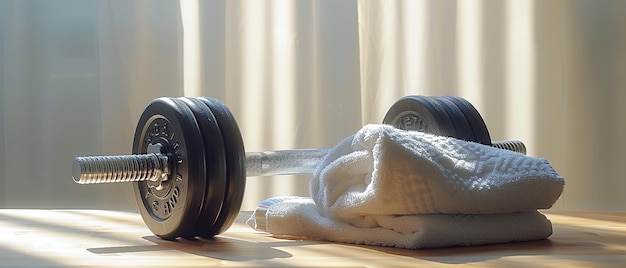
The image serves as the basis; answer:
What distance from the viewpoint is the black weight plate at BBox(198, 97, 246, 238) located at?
1011 millimetres

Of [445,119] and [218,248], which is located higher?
[445,119]

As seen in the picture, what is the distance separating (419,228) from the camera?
3.03 ft

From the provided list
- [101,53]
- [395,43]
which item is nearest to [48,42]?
[101,53]

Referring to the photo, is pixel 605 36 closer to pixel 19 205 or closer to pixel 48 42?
pixel 48 42

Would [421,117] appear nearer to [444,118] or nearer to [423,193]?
[444,118]

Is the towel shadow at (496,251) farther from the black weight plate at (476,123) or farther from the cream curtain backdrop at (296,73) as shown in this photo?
the cream curtain backdrop at (296,73)

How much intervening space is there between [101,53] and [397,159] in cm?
129

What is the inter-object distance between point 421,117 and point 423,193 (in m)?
0.38

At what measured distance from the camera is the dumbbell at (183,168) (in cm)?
100

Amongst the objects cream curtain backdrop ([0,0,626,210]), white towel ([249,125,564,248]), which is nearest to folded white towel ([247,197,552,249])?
white towel ([249,125,564,248])

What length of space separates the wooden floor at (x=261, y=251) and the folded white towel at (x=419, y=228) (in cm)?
1

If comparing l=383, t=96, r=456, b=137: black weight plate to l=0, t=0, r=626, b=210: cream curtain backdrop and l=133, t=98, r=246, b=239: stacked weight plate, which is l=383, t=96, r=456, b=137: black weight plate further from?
l=0, t=0, r=626, b=210: cream curtain backdrop

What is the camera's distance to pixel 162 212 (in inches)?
42.1

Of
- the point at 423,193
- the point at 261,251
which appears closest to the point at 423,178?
the point at 423,193
